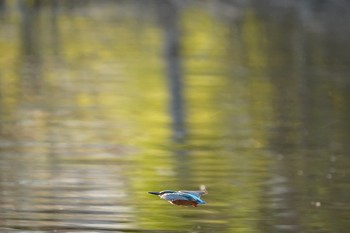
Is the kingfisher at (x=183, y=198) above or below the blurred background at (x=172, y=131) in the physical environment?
below

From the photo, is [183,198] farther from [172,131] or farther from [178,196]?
[172,131]

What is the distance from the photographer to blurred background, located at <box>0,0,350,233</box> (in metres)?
10.4

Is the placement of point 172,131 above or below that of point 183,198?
Result: above

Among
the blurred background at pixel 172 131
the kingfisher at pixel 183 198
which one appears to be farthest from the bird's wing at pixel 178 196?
the blurred background at pixel 172 131

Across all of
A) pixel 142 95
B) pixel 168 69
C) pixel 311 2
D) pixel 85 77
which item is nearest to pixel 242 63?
pixel 168 69

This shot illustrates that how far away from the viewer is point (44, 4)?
46.5m

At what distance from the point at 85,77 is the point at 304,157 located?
944 cm

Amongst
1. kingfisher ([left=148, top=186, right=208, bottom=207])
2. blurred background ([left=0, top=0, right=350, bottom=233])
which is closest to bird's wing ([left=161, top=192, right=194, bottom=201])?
kingfisher ([left=148, top=186, right=208, bottom=207])

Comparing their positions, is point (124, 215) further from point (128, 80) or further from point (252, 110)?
point (128, 80)

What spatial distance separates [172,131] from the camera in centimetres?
1563

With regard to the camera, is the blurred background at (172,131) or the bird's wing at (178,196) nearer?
the bird's wing at (178,196)

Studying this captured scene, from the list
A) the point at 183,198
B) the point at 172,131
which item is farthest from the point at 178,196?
the point at 172,131

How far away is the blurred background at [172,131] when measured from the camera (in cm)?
1038

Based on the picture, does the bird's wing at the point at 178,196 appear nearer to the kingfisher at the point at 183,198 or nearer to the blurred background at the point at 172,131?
the kingfisher at the point at 183,198
